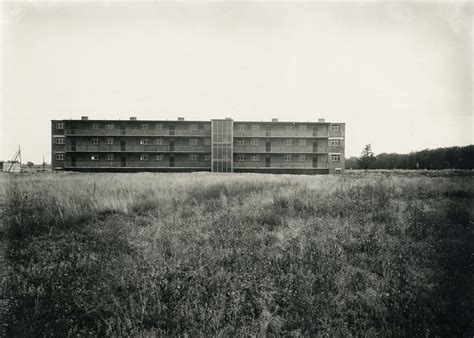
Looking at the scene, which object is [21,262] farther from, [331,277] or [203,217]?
[331,277]

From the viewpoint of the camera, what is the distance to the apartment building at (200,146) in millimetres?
48219

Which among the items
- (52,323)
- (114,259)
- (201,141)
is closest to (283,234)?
(114,259)

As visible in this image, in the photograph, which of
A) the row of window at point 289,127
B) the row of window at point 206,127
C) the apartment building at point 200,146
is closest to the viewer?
the apartment building at point 200,146

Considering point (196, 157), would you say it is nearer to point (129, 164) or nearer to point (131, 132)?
point (129, 164)

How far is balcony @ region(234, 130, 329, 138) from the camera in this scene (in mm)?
49344

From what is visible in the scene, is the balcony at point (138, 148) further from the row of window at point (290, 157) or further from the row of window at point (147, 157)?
the row of window at point (290, 157)

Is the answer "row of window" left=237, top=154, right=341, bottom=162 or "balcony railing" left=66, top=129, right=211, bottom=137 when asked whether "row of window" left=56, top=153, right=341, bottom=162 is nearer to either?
"row of window" left=237, top=154, right=341, bottom=162

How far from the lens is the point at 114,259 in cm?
463

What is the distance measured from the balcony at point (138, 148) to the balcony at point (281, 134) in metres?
7.08

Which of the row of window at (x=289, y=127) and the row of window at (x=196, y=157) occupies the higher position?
the row of window at (x=289, y=127)

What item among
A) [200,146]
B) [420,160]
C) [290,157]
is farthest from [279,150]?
[420,160]

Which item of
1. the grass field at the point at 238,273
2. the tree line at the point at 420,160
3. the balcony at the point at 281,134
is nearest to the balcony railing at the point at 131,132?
the balcony at the point at 281,134

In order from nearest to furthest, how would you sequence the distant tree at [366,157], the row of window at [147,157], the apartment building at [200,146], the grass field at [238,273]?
the grass field at [238,273]
the apartment building at [200,146]
the row of window at [147,157]
the distant tree at [366,157]

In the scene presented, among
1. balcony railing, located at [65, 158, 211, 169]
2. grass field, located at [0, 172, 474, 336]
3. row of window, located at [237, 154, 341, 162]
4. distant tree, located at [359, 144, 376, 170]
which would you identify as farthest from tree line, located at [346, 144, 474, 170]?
grass field, located at [0, 172, 474, 336]
